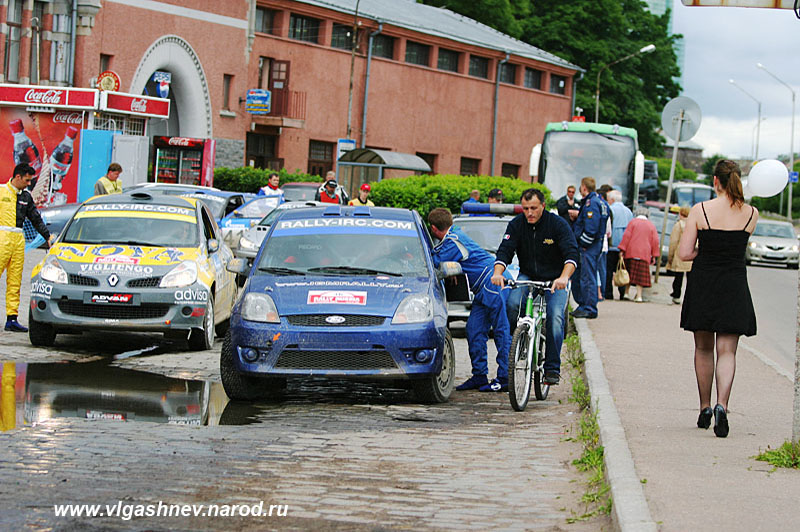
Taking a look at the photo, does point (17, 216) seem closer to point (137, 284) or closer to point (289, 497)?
point (137, 284)

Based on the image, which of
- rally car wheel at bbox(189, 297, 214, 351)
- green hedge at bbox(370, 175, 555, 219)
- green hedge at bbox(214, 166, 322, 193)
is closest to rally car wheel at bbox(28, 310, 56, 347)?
rally car wheel at bbox(189, 297, 214, 351)

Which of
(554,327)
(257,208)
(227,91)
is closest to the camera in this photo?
(554,327)

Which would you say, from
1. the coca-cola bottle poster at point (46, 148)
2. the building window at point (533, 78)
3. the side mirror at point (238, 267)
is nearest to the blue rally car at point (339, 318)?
the side mirror at point (238, 267)

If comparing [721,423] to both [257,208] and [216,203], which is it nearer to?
[216,203]

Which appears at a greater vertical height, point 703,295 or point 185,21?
point 185,21

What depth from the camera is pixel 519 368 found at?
33.1 ft

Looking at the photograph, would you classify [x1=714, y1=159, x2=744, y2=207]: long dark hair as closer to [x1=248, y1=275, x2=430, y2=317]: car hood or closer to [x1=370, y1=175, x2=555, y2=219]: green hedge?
[x1=248, y1=275, x2=430, y2=317]: car hood

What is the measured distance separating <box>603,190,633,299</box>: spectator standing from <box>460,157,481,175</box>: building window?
35.7m

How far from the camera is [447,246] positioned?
11.4m

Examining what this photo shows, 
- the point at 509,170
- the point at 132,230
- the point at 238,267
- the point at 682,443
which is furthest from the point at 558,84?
the point at 682,443

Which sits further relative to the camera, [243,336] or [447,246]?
[447,246]

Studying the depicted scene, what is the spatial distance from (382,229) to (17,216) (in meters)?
5.15

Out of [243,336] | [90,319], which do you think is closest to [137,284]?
[90,319]

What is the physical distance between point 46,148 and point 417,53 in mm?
24931
